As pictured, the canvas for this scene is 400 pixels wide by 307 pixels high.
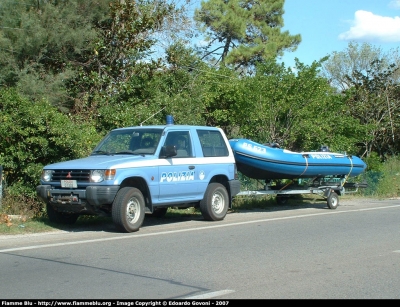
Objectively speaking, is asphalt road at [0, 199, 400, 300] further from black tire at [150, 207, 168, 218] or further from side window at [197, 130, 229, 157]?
side window at [197, 130, 229, 157]

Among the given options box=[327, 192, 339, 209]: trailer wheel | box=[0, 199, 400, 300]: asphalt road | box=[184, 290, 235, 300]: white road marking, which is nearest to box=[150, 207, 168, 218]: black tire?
box=[0, 199, 400, 300]: asphalt road

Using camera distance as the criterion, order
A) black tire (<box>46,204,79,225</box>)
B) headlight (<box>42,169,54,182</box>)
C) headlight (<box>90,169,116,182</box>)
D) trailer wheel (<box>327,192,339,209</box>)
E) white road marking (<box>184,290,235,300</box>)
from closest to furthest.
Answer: white road marking (<box>184,290,235,300</box>) → headlight (<box>90,169,116,182</box>) → headlight (<box>42,169,54,182</box>) → black tire (<box>46,204,79,225</box>) → trailer wheel (<box>327,192,339,209</box>)

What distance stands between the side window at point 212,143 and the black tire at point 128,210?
7.25 feet

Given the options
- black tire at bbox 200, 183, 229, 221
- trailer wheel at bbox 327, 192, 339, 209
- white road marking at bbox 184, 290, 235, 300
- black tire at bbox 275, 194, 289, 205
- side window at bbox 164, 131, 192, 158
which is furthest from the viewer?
black tire at bbox 275, 194, 289, 205

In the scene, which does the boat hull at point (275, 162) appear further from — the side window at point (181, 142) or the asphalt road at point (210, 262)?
the side window at point (181, 142)

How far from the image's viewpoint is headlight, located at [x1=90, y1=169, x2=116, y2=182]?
1066 centimetres

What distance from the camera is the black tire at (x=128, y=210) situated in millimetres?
10789

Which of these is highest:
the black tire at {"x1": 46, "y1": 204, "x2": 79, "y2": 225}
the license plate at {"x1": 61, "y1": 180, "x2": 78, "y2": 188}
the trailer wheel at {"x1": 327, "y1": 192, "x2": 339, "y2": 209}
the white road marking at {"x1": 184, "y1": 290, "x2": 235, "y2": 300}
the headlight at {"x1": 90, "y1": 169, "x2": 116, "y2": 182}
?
the headlight at {"x1": 90, "y1": 169, "x2": 116, "y2": 182}

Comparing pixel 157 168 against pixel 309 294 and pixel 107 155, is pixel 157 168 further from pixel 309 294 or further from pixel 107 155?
pixel 309 294

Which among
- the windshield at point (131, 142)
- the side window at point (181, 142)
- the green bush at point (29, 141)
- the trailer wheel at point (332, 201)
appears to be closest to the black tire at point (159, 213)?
the side window at point (181, 142)

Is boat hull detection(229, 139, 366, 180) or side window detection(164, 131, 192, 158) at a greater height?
side window detection(164, 131, 192, 158)

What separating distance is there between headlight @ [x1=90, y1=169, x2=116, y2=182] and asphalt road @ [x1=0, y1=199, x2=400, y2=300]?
1.07 m

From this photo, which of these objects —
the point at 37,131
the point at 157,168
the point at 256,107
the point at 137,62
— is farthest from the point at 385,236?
the point at 137,62

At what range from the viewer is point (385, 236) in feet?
36.4
